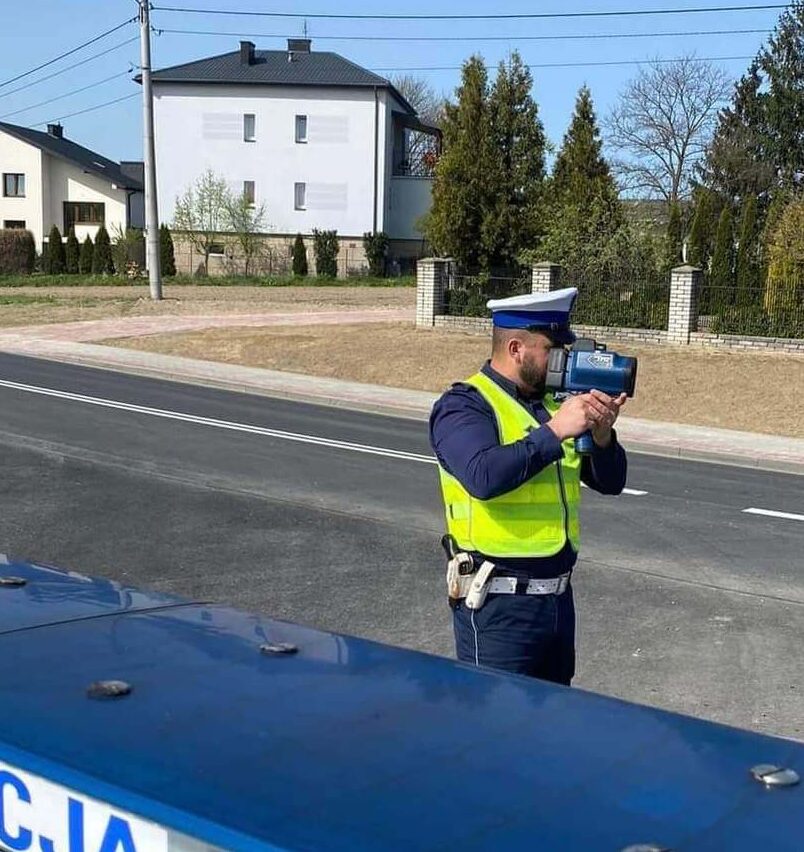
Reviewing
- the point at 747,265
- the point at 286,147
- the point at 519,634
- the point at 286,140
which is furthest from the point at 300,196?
the point at 519,634

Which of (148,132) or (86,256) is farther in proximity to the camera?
(86,256)

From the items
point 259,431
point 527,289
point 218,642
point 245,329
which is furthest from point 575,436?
point 245,329

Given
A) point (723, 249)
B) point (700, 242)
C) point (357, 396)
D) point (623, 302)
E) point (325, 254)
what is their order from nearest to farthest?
point (357, 396) → point (623, 302) → point (723, 249) → point (700, 242) → point (325, 254)

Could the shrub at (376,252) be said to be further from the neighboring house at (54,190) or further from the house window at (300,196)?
the neighboring house at (54,190)

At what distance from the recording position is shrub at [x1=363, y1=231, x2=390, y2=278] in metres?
55.9

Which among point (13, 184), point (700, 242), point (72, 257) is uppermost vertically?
point (13, 184)

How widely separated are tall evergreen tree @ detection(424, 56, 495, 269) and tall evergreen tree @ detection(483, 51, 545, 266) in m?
0.28

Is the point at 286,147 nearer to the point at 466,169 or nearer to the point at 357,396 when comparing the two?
the point at 466,169

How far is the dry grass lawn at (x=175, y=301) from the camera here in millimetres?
33219

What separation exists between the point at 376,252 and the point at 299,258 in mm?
4006

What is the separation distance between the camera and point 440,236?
1361 inches

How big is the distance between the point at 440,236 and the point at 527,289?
8568 mm

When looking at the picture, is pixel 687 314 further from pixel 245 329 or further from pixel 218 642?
pixel 218 642

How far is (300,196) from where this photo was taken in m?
58.0
